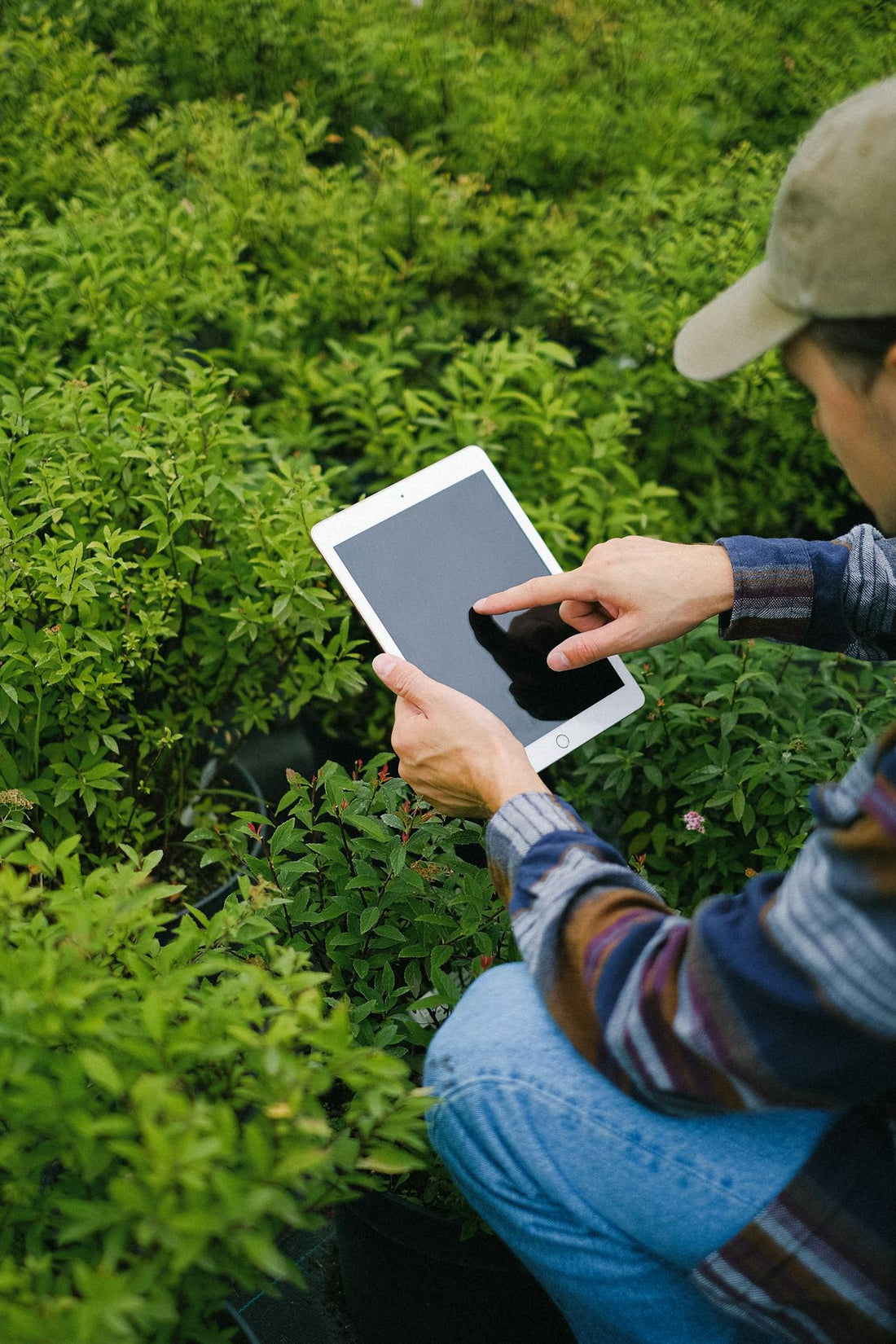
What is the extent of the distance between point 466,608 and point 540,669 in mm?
191

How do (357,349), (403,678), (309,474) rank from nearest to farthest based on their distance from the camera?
(403,678)
(309,474)
(357,349)

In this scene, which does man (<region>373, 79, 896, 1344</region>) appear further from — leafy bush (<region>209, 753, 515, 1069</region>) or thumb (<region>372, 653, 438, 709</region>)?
thumb (<region>372, 653, 438, 709</region>)

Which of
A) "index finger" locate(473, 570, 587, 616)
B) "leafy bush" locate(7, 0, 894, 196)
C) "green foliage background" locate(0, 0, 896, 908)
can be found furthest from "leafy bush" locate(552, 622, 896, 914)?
"leafy bush" locate(7, 0, 894, 196)

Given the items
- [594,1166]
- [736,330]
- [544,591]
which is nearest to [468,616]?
[544,591]

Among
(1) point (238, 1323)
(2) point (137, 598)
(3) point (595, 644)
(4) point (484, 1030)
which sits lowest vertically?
(1) point (238, 1323)

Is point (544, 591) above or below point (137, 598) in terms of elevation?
below

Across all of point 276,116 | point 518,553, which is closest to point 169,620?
point 518,553

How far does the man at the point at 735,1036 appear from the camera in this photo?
3.41ft

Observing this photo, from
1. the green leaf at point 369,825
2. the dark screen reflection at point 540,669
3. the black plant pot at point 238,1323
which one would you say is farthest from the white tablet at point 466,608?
the black plant pot at point 238,1323

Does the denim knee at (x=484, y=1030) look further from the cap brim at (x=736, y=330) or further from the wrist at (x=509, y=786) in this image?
the cap brim at (x=736, y=330)

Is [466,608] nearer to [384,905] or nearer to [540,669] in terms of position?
[540,669]

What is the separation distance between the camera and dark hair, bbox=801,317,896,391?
120cm

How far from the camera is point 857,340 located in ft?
4.04

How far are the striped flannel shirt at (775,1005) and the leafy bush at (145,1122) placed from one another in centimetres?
27
